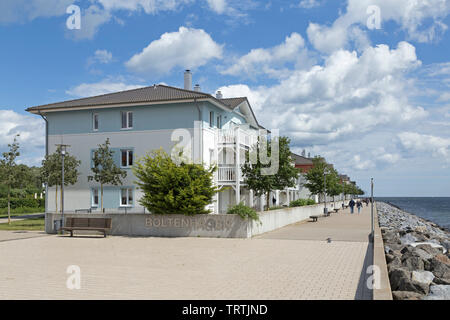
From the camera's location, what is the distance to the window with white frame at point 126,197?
28328 millimetres

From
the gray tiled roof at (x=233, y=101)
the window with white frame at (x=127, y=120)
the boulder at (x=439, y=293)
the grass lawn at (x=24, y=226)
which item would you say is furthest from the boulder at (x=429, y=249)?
the window with white frame at (x=127, y=120)

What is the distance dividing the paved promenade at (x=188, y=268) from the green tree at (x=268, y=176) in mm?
7964

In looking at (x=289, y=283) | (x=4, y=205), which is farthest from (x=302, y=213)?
(x=4, y=205)

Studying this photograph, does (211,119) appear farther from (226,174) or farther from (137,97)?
(137,97)

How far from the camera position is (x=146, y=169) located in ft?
64.9

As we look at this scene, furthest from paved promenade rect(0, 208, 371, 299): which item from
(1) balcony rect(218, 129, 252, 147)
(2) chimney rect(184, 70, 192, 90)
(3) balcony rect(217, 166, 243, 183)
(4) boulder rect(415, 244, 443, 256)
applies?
(2) chimney rect(184, 70, 192, 90)

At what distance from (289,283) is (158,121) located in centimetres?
1994

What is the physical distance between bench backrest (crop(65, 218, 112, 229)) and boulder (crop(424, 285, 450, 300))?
14.0 metres

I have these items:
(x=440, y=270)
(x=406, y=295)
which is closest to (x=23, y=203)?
(x=440, y=270)

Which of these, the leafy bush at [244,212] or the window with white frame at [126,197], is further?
the window with white frame at [126,197]

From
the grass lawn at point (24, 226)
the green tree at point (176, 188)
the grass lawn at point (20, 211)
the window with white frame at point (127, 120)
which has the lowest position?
the grass lawn at point (20, 211)

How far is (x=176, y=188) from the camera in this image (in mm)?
19297

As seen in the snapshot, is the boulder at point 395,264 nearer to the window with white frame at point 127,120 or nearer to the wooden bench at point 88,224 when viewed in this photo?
the wooden bench at point 88,224

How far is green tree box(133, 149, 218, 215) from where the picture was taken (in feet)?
62.3
